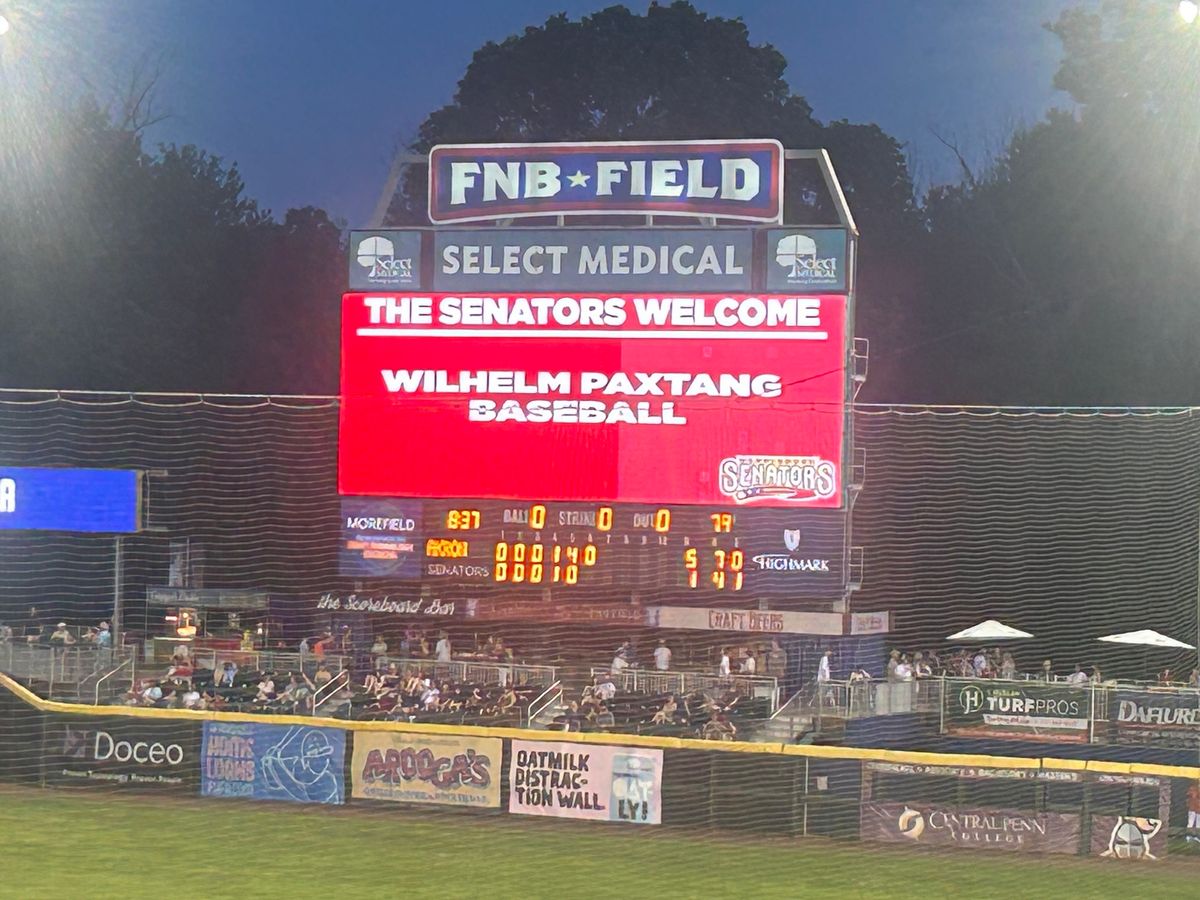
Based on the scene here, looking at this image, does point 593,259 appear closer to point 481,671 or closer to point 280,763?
point 481,671

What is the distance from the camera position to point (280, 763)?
19609 mm

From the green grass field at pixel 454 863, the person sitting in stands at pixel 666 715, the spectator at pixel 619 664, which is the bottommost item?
the green grass field at pixel 454 863

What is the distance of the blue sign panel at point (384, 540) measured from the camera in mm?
21281

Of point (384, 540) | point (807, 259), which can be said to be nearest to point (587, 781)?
point (384, 540)

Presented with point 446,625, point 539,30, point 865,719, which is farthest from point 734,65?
point 865,719

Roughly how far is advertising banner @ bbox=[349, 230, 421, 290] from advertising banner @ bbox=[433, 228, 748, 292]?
261mm

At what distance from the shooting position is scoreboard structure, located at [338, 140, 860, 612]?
2008 centimetres

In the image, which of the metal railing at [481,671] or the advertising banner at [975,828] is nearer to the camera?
the advertising banner at [975,828]

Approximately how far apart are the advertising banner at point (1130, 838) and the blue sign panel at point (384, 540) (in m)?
8.42

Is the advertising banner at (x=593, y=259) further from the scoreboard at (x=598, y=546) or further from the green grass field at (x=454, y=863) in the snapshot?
the green grass field at (x=454, y=863)

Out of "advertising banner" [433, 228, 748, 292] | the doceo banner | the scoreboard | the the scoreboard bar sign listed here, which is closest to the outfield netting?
the scoreboard

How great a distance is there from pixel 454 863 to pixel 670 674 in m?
5.50

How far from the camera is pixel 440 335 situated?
823 inches

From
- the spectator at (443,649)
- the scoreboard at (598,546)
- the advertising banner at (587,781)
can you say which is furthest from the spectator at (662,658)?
the advertising banner at (587,781)
